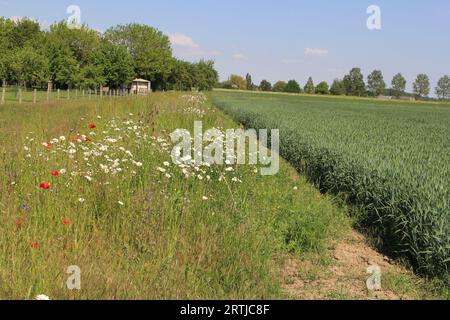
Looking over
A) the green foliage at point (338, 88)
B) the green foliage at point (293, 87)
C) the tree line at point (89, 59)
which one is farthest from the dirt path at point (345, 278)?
the green foliage at point (293, 87)

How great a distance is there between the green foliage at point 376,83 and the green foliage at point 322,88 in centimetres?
1855

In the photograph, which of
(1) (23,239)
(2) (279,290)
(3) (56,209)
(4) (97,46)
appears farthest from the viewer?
(4) (97,46)

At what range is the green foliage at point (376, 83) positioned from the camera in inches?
6289

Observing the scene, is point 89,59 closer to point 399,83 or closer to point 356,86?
point 356,86

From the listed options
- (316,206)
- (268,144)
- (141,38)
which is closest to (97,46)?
(141,38)

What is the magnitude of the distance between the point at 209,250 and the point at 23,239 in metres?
1.65

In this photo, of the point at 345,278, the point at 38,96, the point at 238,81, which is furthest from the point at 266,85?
the point at 345,278

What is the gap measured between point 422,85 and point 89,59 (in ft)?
516

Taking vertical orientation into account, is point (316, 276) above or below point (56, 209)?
below

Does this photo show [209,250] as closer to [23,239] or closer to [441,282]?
[23,239]

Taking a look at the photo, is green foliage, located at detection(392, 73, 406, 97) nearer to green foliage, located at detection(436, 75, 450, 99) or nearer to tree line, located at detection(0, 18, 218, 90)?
green foliage, located at detection(436, 75, 450, 99)

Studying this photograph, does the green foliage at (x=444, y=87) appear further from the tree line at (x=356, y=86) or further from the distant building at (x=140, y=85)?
the distant building at (x=140, y=85)
